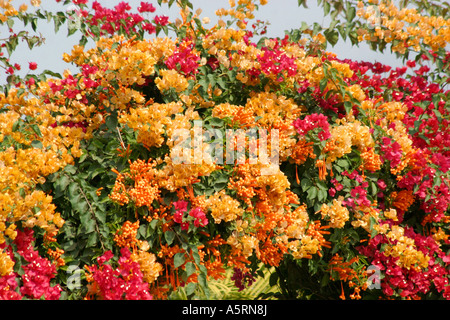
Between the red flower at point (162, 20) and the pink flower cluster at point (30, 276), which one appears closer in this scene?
the pink flower cluster at point (30, 276)

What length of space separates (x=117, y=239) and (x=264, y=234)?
728mm

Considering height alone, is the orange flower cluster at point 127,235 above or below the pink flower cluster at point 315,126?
below

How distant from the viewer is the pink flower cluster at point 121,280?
80.5 inches

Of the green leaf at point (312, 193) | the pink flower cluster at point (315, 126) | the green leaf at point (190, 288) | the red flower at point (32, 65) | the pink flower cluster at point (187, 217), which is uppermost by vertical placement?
the red flower at point (32, 65)

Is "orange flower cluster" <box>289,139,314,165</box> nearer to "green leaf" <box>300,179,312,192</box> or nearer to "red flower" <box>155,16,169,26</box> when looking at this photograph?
"green leaf" <box>300,179,312,192</box>

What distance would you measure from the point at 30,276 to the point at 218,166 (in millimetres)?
937

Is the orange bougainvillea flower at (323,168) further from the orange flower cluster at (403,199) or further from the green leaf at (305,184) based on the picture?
the orange flower cluster at (403,199)

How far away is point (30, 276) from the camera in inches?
78.8

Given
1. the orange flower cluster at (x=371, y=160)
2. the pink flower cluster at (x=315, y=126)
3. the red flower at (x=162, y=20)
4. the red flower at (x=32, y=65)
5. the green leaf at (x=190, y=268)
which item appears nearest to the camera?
the green leaf at (x=190, y=268)

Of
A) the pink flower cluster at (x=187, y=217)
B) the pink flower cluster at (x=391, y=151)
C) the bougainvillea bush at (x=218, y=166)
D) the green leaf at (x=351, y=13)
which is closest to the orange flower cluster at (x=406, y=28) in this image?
the bougainvillea bush at (x=218, y=166)

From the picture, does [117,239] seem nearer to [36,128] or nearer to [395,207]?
[36,128]

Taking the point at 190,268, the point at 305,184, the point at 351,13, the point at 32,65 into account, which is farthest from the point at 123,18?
the point at 190,268

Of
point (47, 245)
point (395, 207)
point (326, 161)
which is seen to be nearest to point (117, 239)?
point (47, 245)

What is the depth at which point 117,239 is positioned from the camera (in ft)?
7.25
